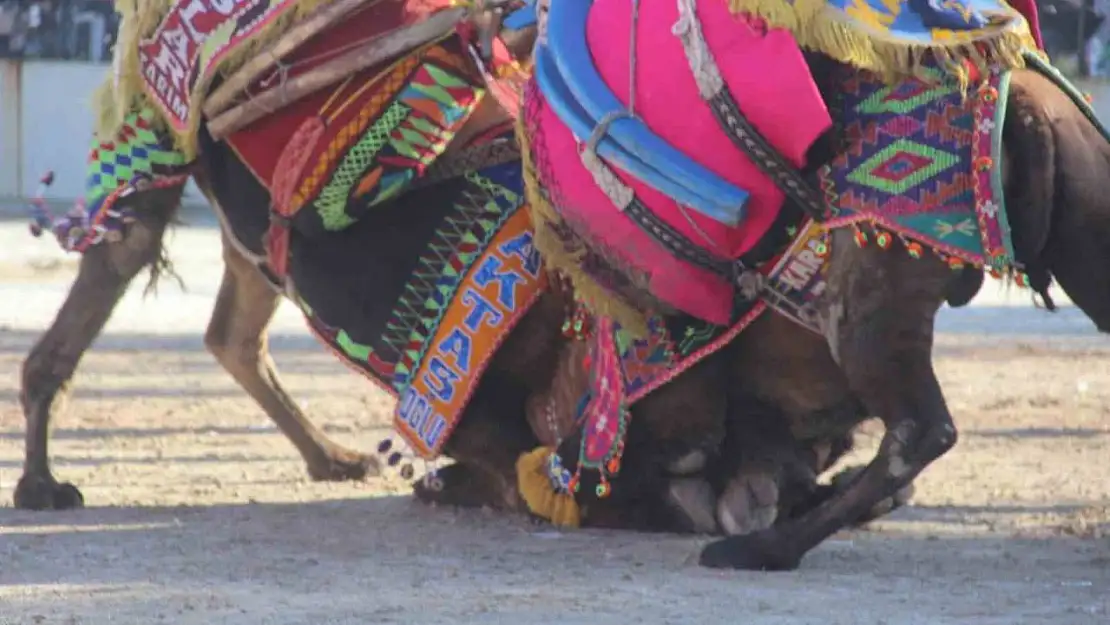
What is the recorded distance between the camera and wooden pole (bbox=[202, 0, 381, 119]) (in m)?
5.74

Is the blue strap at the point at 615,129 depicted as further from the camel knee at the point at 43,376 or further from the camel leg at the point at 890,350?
the camel knee at the point at 43,376

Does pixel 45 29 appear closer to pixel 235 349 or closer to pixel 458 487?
pixel 235 349

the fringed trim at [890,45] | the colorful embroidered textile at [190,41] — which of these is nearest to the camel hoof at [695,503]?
the fringed trim at [890,45]

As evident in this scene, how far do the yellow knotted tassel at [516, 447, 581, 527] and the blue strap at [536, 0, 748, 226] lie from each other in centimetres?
100

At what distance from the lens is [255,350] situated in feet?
23.0

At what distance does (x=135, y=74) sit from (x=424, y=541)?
1.65 m

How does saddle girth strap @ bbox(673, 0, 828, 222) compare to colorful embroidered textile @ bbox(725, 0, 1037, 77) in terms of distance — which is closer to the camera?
colorful embroidered textile @ bbox(725, 0, 1037, 77)

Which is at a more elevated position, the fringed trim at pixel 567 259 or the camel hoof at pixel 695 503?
the fringed trim at pixel 567 259

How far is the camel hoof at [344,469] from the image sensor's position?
6719 mm

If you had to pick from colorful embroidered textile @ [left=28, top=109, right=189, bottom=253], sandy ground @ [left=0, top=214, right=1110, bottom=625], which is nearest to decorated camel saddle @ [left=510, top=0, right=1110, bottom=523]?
sandy ground @ [left=0, top=214, right=1110, bottom=625]

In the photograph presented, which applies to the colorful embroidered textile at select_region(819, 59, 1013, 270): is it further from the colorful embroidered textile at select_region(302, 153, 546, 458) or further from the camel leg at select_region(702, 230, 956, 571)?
the colorful embroidered textile at select_region(302, 153, 546, 458)

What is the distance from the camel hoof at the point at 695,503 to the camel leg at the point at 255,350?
5.27 ft

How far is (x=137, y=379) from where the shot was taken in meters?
9.05

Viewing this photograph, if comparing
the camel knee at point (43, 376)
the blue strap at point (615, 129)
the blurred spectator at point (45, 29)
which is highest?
the blue strap at point (615, 129)
